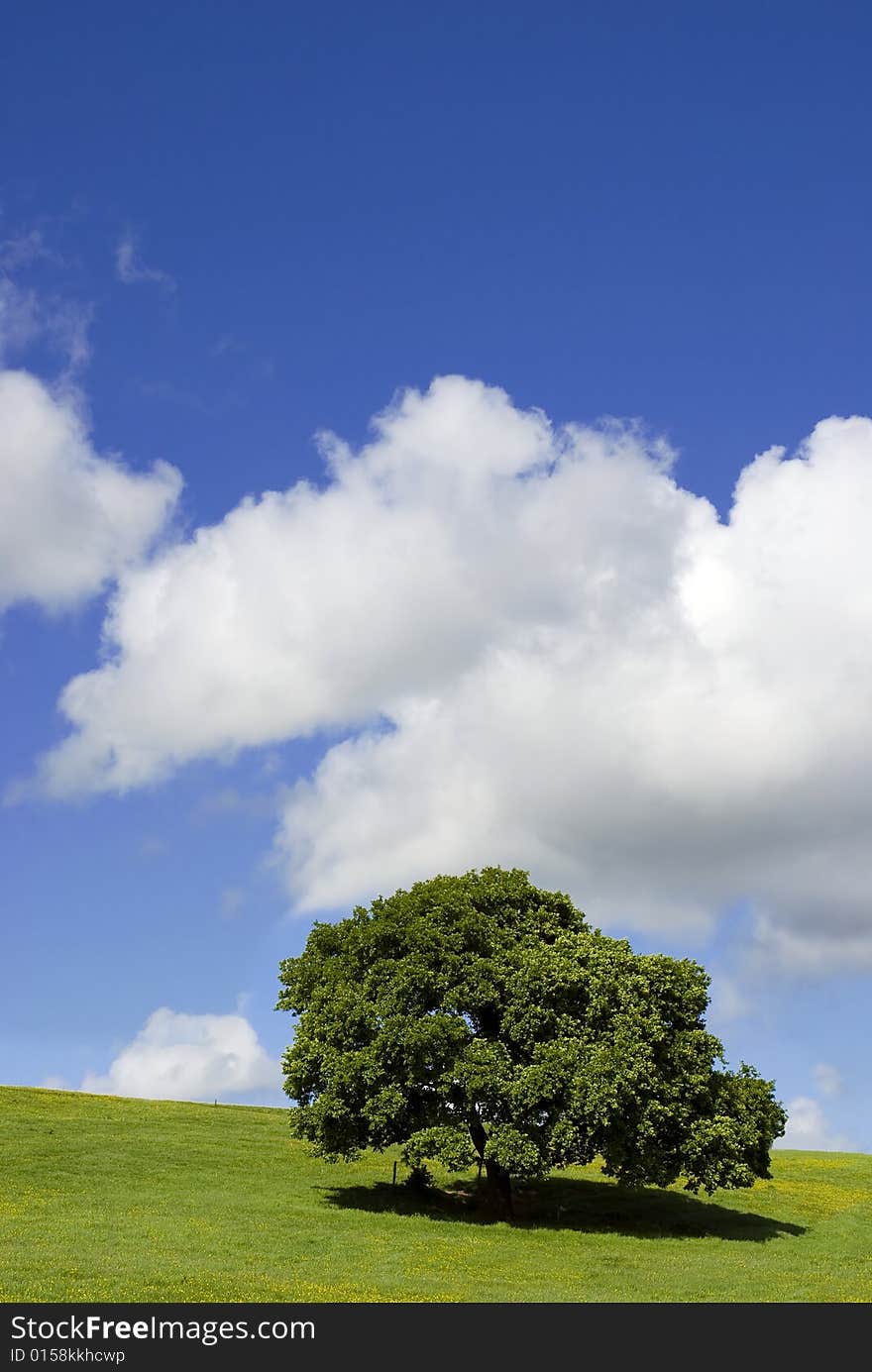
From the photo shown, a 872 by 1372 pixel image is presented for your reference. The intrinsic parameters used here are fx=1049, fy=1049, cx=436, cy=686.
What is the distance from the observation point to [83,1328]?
3042 cm

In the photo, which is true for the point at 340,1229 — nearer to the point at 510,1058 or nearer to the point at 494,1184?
the point at 494,1184

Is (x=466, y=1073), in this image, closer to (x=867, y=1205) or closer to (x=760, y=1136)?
(x=760, y=1136)

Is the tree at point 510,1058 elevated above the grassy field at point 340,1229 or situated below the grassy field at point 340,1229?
above

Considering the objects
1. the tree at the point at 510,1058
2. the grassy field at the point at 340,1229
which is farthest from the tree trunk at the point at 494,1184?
the grassy field at the point at 340,1229

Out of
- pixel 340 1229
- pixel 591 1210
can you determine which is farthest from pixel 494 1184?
pixel 340 1229

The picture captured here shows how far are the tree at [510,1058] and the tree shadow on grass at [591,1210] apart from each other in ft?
9.23

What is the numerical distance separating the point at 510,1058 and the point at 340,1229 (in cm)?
1205

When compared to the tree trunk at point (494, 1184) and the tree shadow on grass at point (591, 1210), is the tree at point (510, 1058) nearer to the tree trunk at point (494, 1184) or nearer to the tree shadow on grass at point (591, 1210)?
the tree trunk at point (494, 1184)

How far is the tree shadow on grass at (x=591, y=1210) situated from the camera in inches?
2255

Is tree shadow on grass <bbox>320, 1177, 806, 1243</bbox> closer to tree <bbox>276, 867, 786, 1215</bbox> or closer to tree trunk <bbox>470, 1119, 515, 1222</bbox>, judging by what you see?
tree trunk <bbox>470, 1119, 515, 1222</bbox>

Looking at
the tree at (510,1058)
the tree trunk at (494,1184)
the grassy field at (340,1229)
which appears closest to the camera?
the grassy field at (340,1229)

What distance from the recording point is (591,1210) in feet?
202

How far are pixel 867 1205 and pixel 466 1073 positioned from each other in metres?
33.4

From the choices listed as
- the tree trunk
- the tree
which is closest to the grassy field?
the tree trunk
